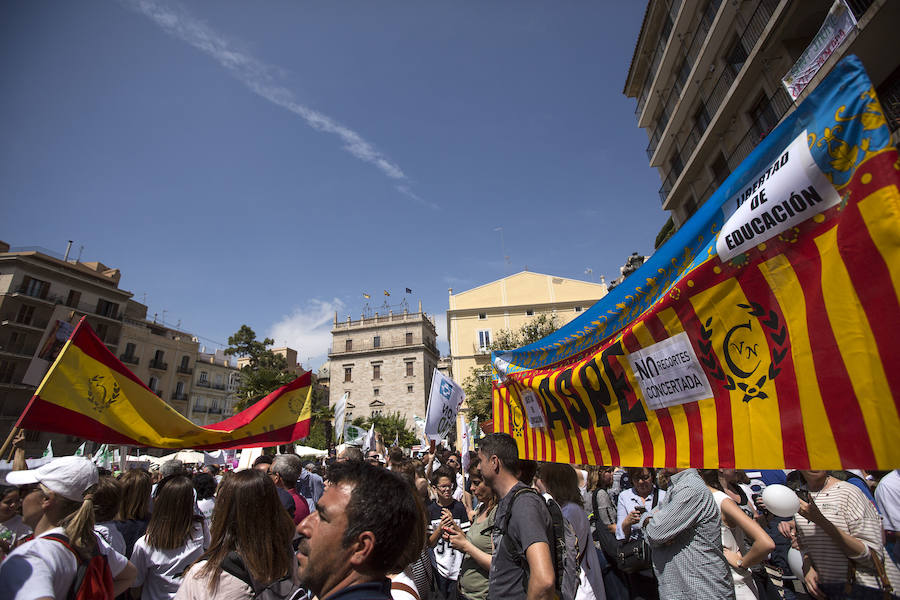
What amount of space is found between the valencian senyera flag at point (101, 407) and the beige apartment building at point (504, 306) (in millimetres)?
33629

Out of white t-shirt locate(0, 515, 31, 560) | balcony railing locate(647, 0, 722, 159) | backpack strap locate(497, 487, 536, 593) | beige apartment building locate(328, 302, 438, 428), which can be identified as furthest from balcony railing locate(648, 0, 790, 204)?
beige apartment building locate(328, 302, 438, 428)

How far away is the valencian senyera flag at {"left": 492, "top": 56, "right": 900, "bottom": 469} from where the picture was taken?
4.53 ft

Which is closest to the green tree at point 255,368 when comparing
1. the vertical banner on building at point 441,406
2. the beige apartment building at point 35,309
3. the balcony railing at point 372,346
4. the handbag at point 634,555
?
the beige apartment building at point 35,309

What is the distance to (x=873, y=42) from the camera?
9055 mm

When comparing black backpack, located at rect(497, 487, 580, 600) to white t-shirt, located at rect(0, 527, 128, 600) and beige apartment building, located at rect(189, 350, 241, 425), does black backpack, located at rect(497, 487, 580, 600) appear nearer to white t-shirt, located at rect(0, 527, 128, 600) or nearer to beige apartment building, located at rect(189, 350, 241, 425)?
white t-shirt, located at rect(0, 527, 128, 600)

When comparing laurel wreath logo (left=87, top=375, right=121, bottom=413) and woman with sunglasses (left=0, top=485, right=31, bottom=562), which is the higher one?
laurel wreath logo (left=87, top=375, right=121, bottom=413)

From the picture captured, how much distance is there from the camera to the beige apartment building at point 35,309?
1215 inches

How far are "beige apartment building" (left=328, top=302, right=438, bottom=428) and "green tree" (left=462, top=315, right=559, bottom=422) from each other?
10.7 metres

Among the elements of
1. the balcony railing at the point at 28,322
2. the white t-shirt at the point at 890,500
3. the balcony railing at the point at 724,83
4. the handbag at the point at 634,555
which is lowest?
the handbag at the point at 634,555

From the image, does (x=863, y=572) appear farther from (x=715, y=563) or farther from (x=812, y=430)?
(x=812, y=430)

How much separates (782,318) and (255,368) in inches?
1399

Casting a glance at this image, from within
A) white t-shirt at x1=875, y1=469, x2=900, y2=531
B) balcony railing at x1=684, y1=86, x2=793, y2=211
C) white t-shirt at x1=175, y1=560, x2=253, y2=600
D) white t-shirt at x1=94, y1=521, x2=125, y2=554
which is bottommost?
white t-shirt at x1=175, y1=560, x2=253, y2=600

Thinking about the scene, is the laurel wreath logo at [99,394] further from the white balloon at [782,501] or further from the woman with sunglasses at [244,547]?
the white balloon at [782,501]

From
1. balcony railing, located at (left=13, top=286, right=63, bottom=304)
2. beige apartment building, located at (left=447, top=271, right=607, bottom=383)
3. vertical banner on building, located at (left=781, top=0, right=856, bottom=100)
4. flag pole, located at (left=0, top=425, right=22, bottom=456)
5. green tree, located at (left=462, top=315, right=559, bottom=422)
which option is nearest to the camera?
flag pole, located at (left=0, top=425, right=22, bottom=456)
